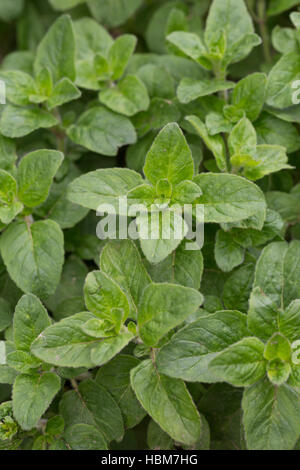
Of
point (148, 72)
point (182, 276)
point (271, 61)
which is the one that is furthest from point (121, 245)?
point (271, 61)

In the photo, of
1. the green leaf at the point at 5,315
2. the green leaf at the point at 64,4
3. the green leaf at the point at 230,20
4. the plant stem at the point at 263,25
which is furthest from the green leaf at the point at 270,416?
the green leaf at the point at 64,4

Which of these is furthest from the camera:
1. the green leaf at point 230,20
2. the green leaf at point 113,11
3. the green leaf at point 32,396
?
the green leaf at point 113,11

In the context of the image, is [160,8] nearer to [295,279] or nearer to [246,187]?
[246,187]

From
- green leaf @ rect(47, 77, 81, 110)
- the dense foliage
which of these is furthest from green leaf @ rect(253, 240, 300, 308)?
green leaf @ rect(47, 77, 81, 110)

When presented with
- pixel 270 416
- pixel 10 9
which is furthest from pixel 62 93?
pixel 270 416

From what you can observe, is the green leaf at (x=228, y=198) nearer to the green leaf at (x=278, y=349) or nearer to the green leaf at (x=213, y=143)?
the green leaf at (x=213, y=143)

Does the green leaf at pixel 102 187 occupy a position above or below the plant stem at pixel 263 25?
below

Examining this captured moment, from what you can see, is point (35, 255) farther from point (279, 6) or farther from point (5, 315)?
point (279, 6)
